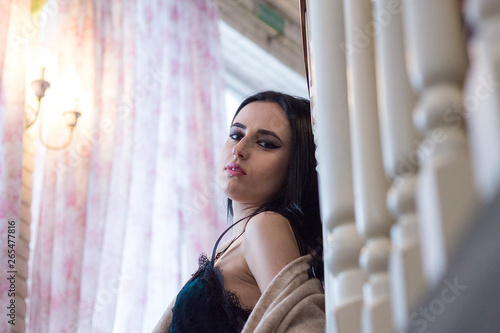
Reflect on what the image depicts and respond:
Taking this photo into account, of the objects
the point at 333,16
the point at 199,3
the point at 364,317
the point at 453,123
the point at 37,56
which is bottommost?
the point at 364,317

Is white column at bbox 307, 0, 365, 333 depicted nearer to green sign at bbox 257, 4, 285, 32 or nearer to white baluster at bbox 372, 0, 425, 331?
white baluster at bbox 372, 0, 425, 331

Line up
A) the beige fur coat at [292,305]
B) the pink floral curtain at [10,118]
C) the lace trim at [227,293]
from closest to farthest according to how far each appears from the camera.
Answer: the beige fur coat at [292,305] < the lace trim at [227,293] < the pink floral curtain at [10,118]

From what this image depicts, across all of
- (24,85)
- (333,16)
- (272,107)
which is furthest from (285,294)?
(24,85)

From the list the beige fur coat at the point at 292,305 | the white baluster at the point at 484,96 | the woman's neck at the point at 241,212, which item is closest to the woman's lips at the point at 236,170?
the woman's neck at the point at 241,212

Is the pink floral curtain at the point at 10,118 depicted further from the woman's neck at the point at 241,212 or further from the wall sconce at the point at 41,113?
the woman's neck at the point at 241,212

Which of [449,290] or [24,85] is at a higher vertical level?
[24,85]

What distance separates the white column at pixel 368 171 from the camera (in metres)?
0.65

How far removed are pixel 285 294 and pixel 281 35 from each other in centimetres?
437

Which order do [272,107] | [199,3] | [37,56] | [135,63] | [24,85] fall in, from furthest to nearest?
1. [199,3]
2. [135,63]
3. [37,56]
4. [24,85]
5. [272,107]

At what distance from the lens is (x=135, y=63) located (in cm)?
379

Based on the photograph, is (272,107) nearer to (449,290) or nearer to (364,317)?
(364,317)

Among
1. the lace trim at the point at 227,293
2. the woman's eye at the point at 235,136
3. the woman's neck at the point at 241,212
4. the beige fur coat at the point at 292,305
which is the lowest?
the beige fur coat at the point at 292,305

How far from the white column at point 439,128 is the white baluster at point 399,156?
0.02 metres

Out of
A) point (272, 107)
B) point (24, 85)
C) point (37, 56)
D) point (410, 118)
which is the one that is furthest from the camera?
point (37, 56)
